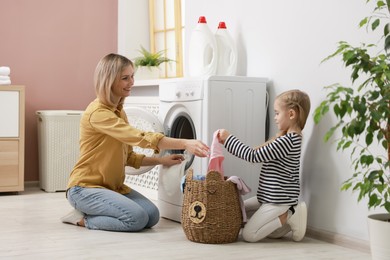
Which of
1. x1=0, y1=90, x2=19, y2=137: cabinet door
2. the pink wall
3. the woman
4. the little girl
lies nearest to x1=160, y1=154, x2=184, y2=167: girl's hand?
the woman

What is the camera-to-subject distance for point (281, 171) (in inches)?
120

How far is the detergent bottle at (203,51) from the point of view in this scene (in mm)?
3631

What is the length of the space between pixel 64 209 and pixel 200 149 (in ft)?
3.90

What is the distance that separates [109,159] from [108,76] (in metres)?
0.40

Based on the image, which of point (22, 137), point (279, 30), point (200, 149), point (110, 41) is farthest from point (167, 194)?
point (110, 41)

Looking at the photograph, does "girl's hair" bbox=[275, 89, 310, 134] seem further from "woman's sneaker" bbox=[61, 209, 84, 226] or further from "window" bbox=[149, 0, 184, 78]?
"window" bbox=[149, 0, 184, 78]

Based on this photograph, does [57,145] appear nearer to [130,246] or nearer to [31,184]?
[31,184]

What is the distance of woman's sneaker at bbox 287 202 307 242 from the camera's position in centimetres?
A: 304

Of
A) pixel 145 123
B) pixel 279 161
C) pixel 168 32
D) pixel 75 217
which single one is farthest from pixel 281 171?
pixel 168 32

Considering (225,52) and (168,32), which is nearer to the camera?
(225,52)

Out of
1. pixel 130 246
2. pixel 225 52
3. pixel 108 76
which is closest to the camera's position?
pixel 130 246

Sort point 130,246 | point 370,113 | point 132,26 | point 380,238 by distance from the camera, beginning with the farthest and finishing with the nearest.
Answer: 1. point 132,26
2. point 130,246
3. point 380,238
4. point 370,113

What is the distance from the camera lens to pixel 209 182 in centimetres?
295

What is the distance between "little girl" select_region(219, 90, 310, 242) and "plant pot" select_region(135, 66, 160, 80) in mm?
1776
